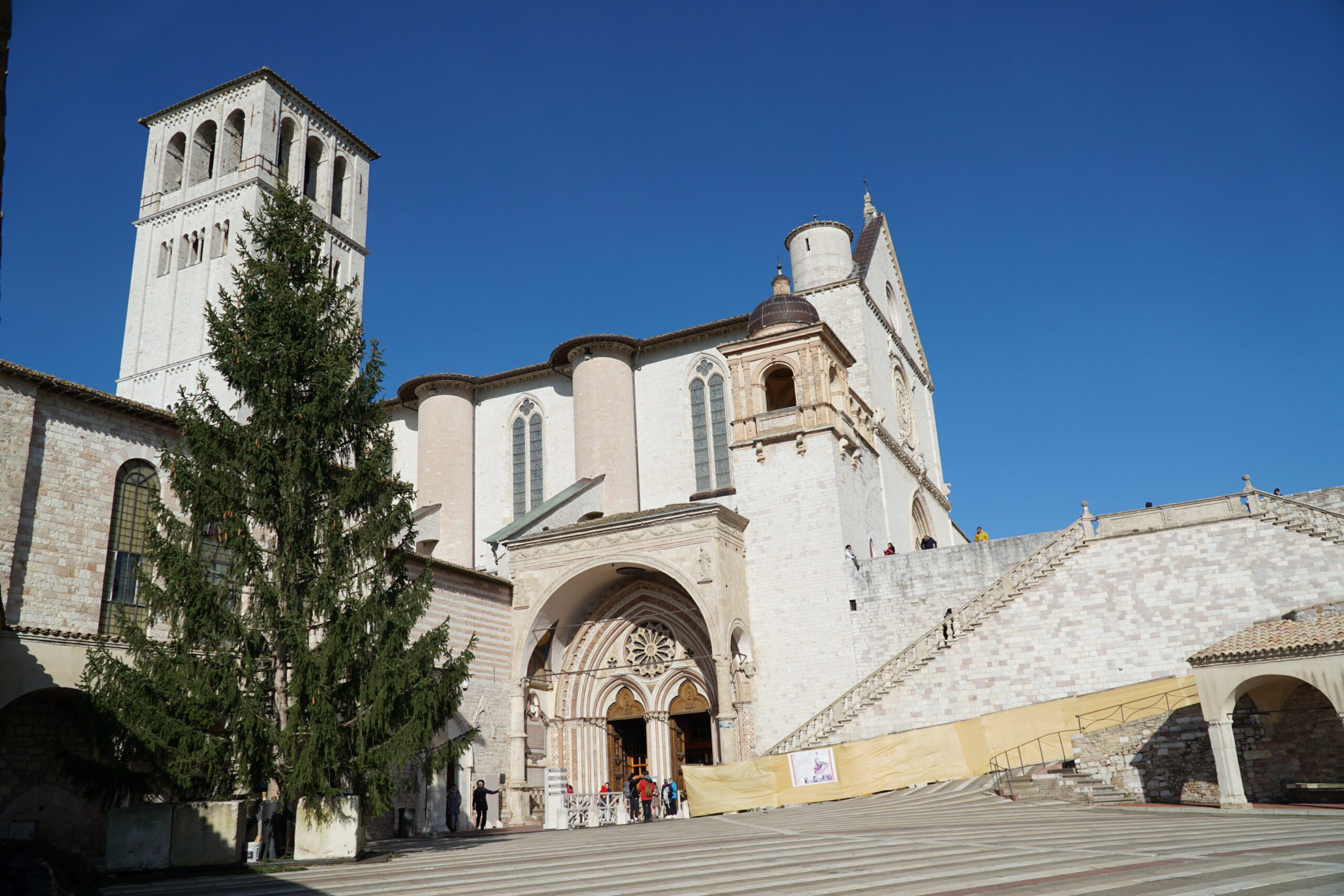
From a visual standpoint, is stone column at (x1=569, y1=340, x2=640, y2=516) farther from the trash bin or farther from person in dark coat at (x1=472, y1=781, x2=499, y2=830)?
the trash bin

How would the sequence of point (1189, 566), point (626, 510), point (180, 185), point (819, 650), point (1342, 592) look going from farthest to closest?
1. point (180, 185)
2. point (626, 510)
3. point (819, 650)
4. point (1189, 566)
5. point (1342, 592)

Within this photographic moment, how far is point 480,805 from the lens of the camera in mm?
20641

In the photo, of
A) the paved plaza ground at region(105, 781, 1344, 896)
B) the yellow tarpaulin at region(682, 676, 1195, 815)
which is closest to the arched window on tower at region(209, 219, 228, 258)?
the paved plaza ground at region(105, 781, 1344, 896)

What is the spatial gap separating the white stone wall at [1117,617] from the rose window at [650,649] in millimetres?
5777

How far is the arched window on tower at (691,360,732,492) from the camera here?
2784 cm

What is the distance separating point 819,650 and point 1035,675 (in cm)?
470

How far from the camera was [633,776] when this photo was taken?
2494 centimetres

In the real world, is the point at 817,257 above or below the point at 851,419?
above

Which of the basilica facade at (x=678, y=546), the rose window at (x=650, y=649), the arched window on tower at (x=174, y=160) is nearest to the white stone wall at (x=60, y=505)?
the basilica facade at (x=678, y=546)

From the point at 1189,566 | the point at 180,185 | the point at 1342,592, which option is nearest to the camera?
the point at 1342,592

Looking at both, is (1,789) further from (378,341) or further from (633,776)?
(633,776)

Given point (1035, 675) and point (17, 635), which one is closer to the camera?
point (17, 635)

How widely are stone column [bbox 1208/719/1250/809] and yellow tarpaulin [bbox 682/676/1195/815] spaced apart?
3486 mm

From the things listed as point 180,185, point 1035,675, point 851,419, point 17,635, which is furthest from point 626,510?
point 180,185
